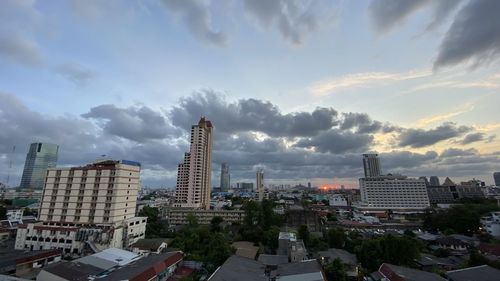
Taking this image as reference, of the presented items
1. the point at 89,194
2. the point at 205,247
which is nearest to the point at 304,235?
the point at 205,247

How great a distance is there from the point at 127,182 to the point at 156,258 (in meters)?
20.6

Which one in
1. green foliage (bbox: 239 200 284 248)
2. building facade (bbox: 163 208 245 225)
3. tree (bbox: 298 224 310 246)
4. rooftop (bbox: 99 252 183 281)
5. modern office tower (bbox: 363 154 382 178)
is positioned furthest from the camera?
modern office tower (bbox: 363 154 382 178)

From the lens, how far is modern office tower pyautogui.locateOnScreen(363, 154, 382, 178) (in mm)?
133750

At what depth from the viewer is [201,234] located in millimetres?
38625

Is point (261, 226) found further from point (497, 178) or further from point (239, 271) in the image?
point (497, 178)

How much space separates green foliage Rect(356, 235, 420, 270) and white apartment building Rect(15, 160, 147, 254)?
1374 inches

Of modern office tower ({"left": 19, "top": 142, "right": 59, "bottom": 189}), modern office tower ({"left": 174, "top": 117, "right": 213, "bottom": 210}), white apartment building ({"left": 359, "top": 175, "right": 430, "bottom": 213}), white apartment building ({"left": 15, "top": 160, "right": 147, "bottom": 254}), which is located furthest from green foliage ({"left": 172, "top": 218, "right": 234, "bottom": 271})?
modern office tower ({"left": 19, "top": 142, "right": 59, "bottom": 189})

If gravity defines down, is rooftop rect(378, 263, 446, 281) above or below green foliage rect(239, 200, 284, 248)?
below

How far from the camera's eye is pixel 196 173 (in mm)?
75188

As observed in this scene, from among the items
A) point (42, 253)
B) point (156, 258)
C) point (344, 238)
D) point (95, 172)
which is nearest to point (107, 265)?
point (156, 258)

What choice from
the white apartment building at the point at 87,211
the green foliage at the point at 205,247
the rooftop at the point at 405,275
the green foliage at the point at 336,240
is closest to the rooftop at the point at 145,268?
the green foliage at the point at 205,247

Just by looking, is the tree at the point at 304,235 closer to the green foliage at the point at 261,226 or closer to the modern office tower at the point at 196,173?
the green foliage at the point at 261,226

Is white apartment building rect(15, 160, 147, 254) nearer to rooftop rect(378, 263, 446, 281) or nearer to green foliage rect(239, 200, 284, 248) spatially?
green foliage rect(239, 200, 284, 248)

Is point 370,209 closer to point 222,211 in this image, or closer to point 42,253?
point 222,211
